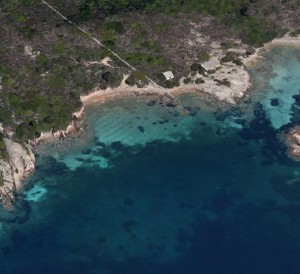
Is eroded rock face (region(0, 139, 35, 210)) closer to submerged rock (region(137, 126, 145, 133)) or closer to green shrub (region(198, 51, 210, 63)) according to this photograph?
submerged rock (region(137, 126, 145, 133))

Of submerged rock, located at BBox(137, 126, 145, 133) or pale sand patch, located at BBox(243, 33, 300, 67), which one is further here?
pale sand patch, located at BBox(243, 33, 300, 67)

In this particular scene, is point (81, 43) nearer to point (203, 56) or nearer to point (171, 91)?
point (171, 91)

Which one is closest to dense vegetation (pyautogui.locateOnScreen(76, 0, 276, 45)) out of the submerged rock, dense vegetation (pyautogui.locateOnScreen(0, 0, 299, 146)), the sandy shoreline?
dense vegetation (pyautogui.locateOnScreen(0, 0, 299, 146))

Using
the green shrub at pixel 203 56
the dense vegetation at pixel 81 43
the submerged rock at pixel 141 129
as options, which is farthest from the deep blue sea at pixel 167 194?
the green shrub at pixel 203 56

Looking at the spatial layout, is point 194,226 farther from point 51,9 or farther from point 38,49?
point 51,9

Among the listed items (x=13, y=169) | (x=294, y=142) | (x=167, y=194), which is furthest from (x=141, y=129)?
(x=294, y=142)

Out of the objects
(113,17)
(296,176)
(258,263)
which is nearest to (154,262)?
(258,263)

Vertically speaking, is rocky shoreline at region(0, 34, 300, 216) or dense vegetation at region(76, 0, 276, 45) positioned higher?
dense vegetation at region(76, 0, 276, 45)
